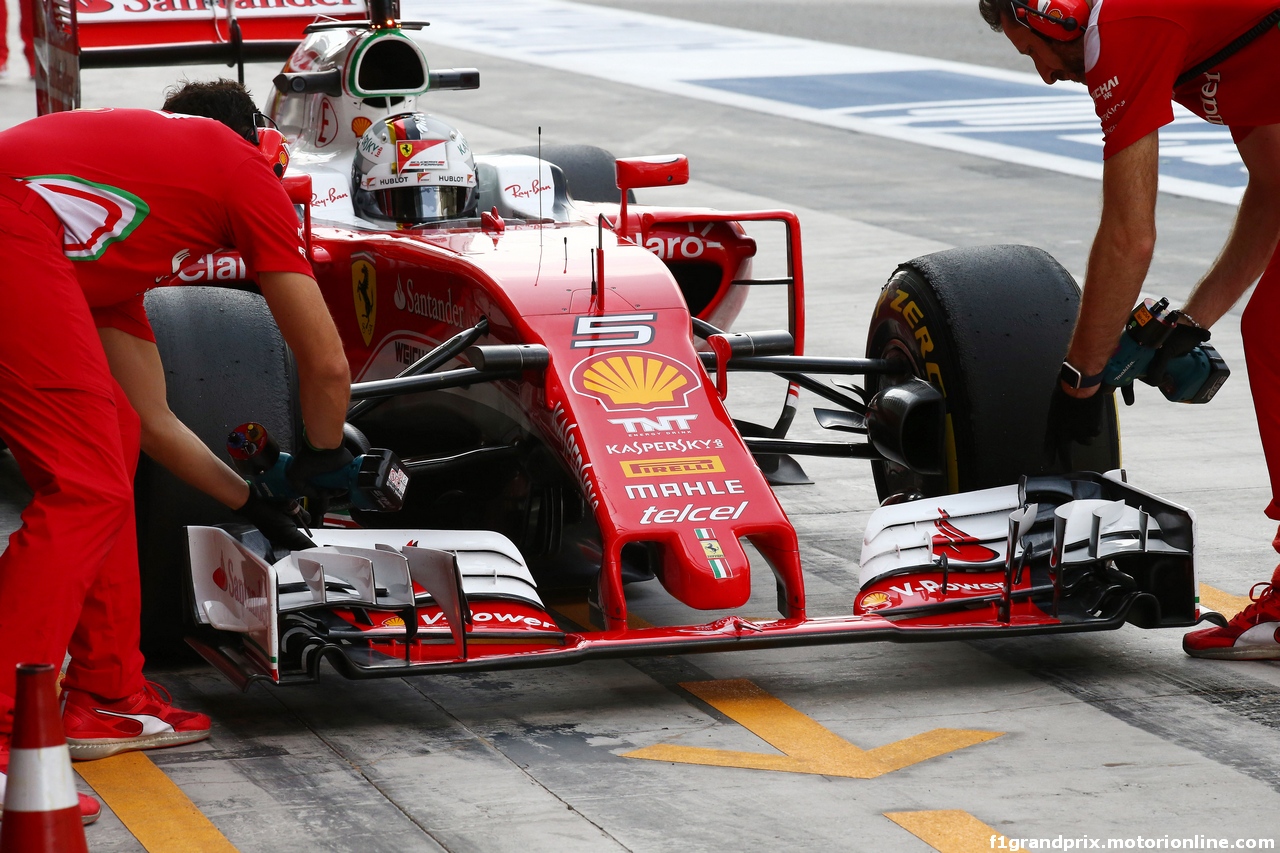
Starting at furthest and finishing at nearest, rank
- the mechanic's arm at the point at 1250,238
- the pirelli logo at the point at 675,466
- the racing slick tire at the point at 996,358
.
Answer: the racing slick tire at the point at 996,358 < the mechanic's arm at the point at 1250,238 < the pirelli logo at the point at 675,466

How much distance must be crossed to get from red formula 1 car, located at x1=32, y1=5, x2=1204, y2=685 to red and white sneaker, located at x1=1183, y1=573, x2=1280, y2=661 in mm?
257

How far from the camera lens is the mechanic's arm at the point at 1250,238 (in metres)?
5.01

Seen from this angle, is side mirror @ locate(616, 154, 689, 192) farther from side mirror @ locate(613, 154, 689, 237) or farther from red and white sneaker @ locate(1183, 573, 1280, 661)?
red and white sneaker @ locate(1183, 573, 1280, 661)

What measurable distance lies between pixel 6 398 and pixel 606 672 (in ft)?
5.66

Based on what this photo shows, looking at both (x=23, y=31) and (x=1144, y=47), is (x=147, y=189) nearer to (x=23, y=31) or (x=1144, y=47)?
(x=1144, y=47)

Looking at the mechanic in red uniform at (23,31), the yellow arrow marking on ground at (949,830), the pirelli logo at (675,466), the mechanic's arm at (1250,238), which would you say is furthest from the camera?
the mechanic in red uniform at (23,31)

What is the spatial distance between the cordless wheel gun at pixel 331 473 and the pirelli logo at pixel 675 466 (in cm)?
57

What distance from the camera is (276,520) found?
15.0 ft

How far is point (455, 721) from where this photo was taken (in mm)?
4457


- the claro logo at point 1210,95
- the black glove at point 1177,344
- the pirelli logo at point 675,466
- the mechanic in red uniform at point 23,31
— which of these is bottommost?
the pirelli logo at point 675,466

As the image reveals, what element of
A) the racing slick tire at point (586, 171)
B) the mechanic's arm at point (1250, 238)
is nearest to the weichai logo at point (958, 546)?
the mechanic's arm at point (1250, 238)

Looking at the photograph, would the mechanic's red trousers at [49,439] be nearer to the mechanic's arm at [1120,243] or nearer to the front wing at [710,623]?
the front wing at [710,623]

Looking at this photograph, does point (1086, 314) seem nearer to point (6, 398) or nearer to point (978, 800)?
point (978, 800)

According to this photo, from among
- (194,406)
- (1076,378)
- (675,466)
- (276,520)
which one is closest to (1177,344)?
(1076,378)
